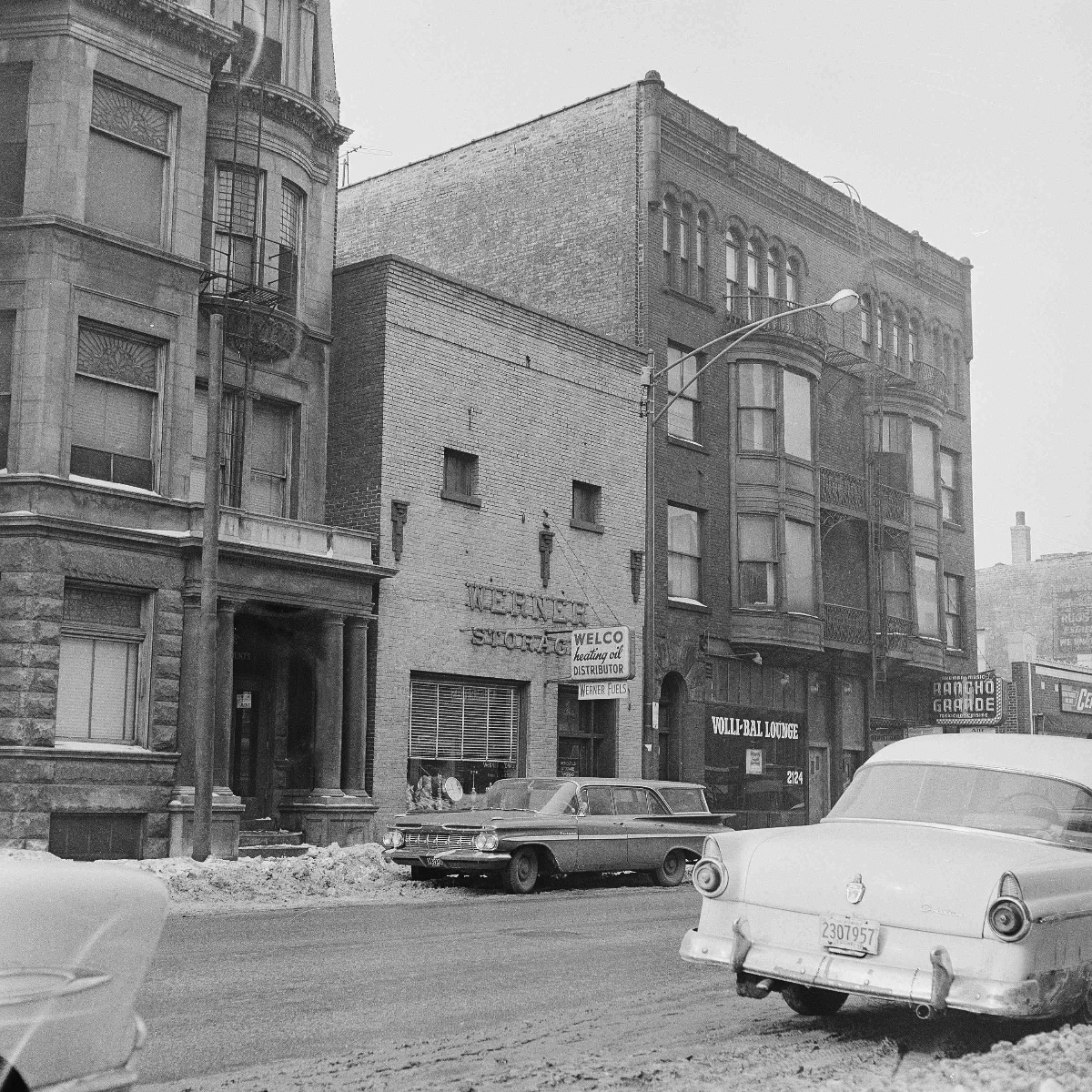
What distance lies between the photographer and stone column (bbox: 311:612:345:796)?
2359cm

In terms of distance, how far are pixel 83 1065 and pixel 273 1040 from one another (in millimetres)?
4263

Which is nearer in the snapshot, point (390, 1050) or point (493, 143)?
point (390, 1050)

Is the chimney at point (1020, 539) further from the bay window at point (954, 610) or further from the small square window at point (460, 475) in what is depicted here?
the small square window at point (460, 475)

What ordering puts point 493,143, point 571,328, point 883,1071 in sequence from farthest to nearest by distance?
point 493,143 → point 571,328 → point 883,1071

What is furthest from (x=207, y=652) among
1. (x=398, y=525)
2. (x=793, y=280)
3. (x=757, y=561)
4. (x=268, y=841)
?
(x=793, y=280)

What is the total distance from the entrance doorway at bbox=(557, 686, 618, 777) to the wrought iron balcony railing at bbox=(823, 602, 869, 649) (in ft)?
25.1

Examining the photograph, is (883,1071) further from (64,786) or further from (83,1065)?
(64,786)

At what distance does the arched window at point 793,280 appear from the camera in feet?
120

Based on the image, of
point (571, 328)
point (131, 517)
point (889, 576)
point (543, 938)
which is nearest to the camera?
point (543, 938)

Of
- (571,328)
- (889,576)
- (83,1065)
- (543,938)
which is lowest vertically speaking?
(543,938)

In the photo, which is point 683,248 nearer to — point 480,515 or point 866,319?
point 866,319

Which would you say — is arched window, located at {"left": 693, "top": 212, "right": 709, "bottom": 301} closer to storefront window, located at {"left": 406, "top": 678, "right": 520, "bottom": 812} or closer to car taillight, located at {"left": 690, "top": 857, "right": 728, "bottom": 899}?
storefront window, located at {"left": 406, "top": 678, "right": 520, "bottom": 812}

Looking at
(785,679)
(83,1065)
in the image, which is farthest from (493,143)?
(83,1065)

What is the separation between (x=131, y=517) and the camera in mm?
21406
